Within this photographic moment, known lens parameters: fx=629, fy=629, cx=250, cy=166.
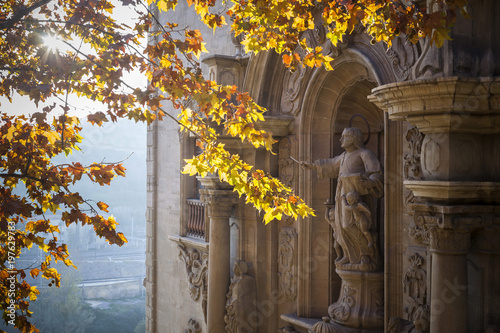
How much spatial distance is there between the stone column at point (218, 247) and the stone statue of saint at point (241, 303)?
264 millimetres

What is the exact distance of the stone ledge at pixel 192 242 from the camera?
1258 cm

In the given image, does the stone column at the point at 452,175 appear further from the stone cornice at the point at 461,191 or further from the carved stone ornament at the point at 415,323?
the carved stone ornament at the point at 415,323

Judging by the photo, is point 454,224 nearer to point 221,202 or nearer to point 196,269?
point 221,202

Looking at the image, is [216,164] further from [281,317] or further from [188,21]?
[188,21]

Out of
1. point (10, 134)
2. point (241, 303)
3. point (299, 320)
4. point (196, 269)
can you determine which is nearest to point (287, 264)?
point (299, 320)

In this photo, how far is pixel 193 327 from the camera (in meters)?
13.3

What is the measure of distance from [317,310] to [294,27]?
5.18 meters

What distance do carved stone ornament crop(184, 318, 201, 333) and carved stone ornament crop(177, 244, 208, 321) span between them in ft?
1.57

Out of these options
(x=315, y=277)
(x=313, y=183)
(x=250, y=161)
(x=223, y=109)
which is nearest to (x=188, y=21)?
(x=250, y=161)

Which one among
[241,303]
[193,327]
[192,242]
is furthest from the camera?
[193,327]

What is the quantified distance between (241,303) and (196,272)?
284 centimetres

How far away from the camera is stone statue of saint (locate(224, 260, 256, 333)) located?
10.5 metres

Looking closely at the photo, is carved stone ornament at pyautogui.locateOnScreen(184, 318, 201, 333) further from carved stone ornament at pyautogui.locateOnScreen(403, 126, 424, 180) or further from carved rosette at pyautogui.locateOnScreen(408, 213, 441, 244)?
carved stone ornament at pyautogui.locateOnScreen(403, 126, 424, 180)

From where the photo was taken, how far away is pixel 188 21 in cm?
1402
